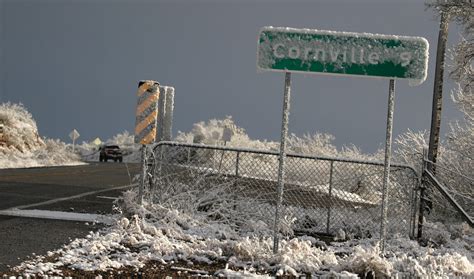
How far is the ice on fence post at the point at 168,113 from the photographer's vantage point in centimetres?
1094

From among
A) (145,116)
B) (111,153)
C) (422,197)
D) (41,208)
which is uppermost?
(145,116)

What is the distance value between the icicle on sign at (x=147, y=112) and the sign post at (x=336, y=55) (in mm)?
3039

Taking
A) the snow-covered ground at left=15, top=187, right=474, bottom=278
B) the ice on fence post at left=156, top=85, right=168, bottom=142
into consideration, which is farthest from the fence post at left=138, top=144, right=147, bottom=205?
the ice on fence post at left=156, top=85, right=168, bottom=142

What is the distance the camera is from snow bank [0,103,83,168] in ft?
112

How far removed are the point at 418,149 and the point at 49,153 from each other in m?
30.2

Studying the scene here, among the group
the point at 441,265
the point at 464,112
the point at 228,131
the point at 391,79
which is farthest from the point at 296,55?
the point at 228,131

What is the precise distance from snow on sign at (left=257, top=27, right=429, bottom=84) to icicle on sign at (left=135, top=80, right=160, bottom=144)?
3040 millimetres

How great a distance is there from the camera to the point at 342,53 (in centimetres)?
750

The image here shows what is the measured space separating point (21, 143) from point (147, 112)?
30556mm

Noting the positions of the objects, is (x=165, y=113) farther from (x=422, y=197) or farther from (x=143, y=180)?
(x=422, y=197)

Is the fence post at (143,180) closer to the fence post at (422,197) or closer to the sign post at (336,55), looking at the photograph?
the sign post at (336,55)

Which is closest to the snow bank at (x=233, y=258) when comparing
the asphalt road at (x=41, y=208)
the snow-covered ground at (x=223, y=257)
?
the snow-covered ground at (x=223, y=257)

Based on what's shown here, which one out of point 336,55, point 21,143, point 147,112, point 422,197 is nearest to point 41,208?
point 147,112

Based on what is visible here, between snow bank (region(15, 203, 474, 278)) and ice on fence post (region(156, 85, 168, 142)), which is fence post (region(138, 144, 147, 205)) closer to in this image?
snow bank (region(15, 203, 474, 278))
